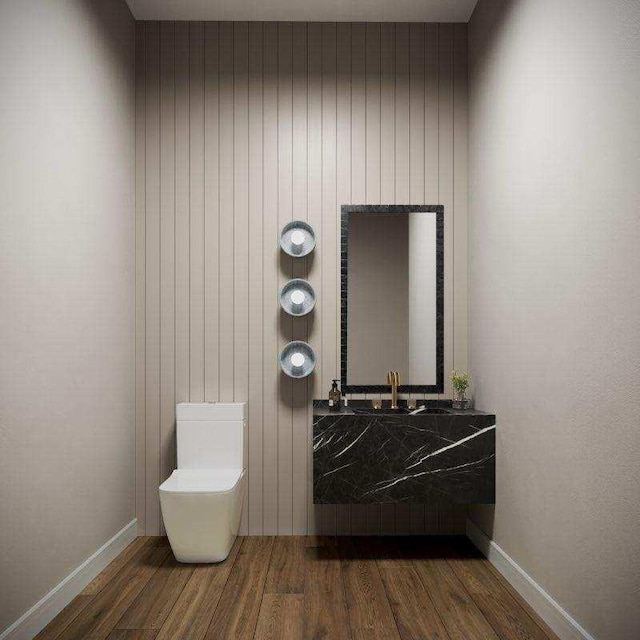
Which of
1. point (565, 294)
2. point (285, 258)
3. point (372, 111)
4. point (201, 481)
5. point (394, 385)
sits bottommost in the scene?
point (201, 481)

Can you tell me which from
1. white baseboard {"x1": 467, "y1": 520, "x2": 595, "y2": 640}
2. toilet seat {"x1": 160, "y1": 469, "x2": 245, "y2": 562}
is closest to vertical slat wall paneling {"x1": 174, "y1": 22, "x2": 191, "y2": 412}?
toilet seat {"x1": 160, "y1": 469, "x2": 245, "y2": 562}

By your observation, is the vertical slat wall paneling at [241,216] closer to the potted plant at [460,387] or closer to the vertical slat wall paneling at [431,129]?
the vertical slat wall paneling at [431,129]

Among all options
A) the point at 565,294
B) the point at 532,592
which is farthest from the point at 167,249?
the point at 532,592

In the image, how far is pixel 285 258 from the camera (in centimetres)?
342

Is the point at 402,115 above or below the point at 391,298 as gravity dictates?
above

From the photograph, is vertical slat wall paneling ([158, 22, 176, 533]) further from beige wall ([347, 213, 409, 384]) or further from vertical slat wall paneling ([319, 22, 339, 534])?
beige wall ([347, 213, 409, 384])

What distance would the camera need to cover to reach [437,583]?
2.71 m

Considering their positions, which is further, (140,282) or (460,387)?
(140,282)

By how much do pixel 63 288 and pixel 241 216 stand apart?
125cm

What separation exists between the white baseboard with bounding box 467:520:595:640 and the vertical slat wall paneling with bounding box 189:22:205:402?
5.95 ft

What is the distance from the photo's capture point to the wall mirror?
11.1 ft

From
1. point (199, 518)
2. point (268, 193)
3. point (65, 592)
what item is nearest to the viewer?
point (65, 592)

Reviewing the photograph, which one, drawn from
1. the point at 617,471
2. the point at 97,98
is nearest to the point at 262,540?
the point at 617,471

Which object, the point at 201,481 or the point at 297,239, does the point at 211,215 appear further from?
the point at 201,481
